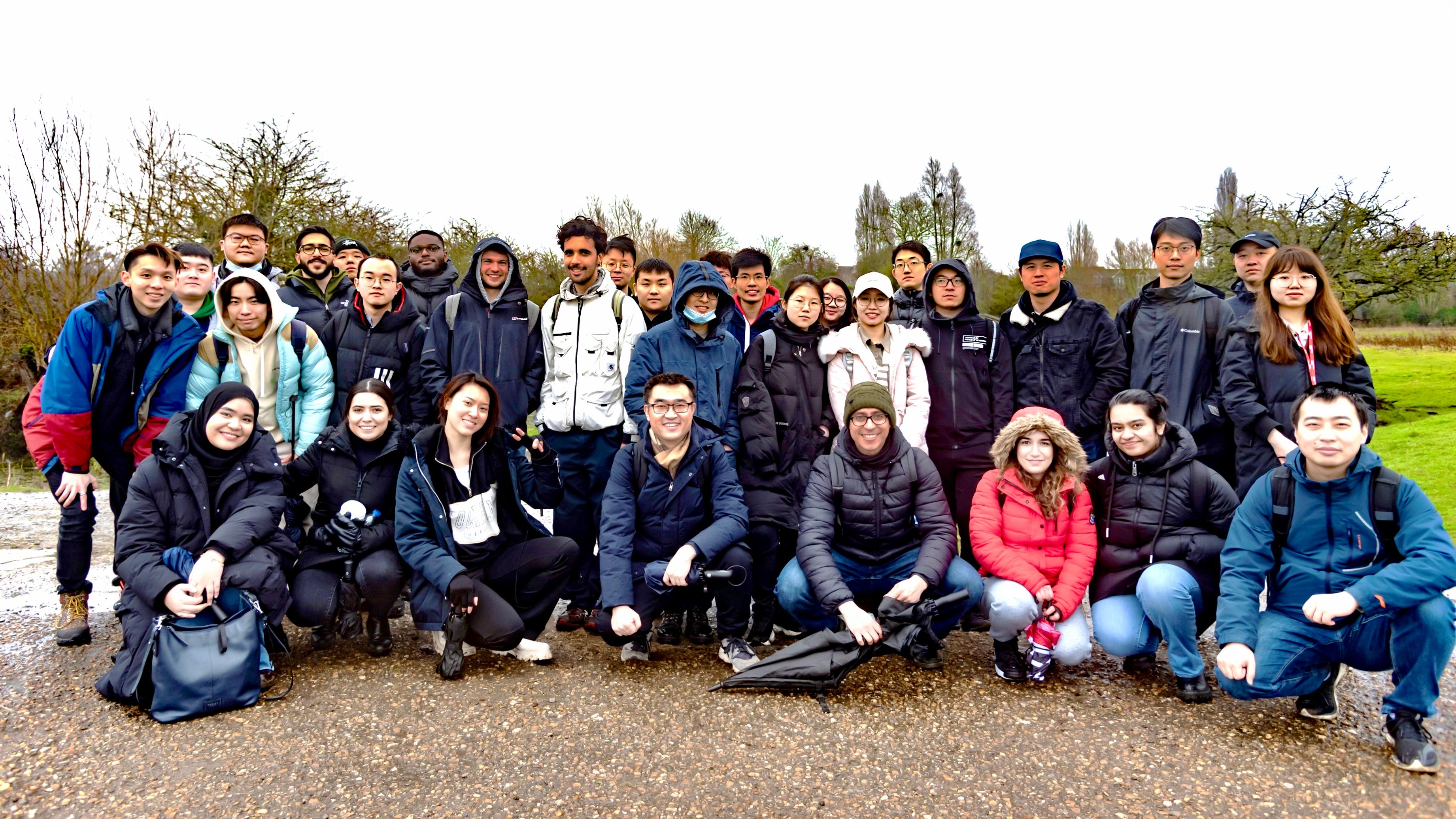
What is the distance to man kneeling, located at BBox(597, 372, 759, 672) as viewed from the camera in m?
4.10

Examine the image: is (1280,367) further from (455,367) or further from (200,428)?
(200,428)

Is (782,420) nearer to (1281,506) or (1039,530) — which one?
(1039,530)

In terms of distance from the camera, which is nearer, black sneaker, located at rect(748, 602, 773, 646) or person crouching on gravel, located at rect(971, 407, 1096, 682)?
person crouching on gravel, located at rect(971, 407, 1096, 682)

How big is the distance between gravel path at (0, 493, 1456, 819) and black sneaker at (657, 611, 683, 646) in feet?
1.19

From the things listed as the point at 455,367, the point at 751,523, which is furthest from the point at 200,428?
the point at 751,523

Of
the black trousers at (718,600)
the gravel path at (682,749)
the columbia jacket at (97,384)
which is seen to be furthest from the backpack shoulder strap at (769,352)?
the columbia jacket at (97,384)

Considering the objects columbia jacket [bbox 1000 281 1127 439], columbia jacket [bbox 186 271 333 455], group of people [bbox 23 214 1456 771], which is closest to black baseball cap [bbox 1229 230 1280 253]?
group of people [bbox 23 214 1456 771]

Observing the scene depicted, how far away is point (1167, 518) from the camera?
3.94 m

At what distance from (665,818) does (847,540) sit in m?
1.89

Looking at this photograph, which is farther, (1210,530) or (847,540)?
(847,540)

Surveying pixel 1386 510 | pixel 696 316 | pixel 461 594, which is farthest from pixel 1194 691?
pixel 461 594

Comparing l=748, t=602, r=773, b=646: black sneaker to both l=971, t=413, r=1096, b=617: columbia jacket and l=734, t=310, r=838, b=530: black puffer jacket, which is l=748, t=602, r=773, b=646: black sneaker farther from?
l=971, t=413, r=1096, b=617: columbia jacket

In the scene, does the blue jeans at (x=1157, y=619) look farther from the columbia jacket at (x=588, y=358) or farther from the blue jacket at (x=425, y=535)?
the blue jacket at (x=425, y=535)

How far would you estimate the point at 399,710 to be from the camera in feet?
11.6
